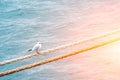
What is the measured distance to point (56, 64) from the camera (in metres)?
19.8

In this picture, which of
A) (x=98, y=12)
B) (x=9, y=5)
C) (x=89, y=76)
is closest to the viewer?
(x=89, y=76)

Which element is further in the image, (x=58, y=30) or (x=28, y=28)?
(x=28, y=28)

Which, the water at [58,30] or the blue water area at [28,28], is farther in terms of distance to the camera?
the blue water area at [28,28]

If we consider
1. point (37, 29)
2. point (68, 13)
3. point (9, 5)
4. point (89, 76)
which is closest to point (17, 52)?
point (37, 29)

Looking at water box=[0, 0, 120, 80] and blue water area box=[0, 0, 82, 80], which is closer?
water box=[0, 0, 120, 80]

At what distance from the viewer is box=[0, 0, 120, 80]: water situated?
61.7 feet

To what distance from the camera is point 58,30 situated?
24250 millimetres

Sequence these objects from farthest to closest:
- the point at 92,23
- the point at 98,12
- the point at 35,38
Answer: the point at 98,12
the point at 92,23
the point at 35,38

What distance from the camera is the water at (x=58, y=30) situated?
1881 cm

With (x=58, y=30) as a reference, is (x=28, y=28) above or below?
above

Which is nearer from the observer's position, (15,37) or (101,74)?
(101,74)

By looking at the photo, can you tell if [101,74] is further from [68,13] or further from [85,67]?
[68,13]

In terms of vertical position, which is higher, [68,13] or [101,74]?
[68,13]

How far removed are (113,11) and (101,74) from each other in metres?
10.2
